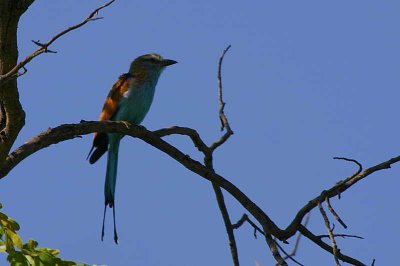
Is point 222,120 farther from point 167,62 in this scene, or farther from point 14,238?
point 167,62

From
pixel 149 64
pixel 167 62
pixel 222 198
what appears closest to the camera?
pixel 222 198

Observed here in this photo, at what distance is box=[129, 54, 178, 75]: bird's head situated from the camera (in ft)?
23.5

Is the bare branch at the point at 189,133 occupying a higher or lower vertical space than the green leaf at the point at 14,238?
higher

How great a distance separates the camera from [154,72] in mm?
7180

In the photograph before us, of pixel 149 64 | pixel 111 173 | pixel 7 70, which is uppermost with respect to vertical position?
pixel 149 64

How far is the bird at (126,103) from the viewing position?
6125 millimetres

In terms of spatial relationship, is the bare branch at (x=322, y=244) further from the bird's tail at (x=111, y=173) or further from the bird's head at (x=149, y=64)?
the bird's head at (x=149, y=64)

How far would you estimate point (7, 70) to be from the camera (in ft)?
11.3

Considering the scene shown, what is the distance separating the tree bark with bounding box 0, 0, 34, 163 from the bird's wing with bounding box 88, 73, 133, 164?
243 centimetres

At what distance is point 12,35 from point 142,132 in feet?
3.46

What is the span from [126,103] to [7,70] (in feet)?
10.3

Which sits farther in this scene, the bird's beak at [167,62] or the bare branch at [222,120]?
the bird's beak at [167,62]

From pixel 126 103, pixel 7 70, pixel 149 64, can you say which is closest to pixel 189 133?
pixel 7 70

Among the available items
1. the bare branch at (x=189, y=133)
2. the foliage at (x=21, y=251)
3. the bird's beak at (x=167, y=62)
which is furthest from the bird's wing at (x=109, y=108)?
the foliage at (x=21, y=251)
